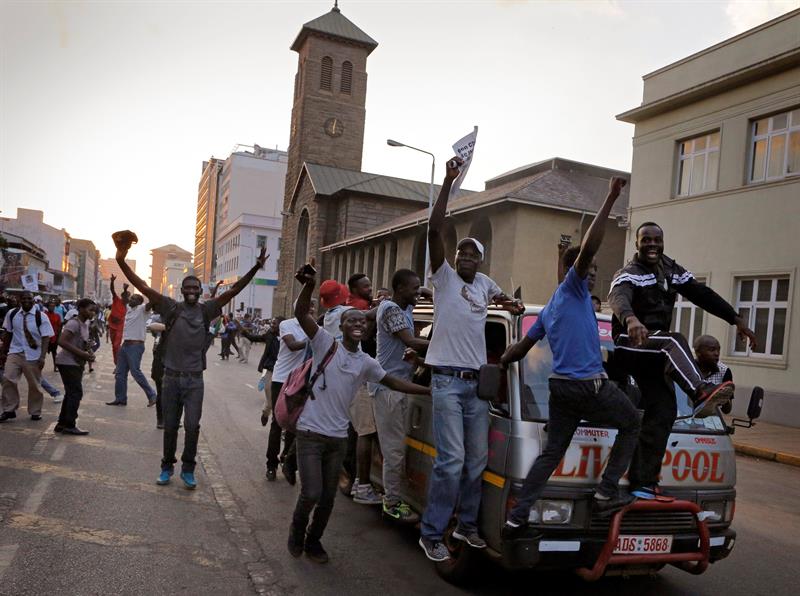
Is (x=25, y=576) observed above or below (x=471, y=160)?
below

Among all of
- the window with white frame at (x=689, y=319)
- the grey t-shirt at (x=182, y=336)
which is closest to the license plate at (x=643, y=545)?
the grey t-shirt at (x=182, y=336)

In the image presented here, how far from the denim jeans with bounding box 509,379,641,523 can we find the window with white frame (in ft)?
48.1

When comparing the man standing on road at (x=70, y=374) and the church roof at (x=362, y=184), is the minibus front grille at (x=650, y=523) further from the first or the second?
the church roof at (x=362, y=184)

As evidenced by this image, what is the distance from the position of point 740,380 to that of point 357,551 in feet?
46.1

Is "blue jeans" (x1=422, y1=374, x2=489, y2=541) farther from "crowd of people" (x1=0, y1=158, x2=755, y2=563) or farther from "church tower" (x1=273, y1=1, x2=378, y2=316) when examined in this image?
"church tower" (x1=273, y1=1, x2=378, y2=316)

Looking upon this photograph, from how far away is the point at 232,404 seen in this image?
12.8m

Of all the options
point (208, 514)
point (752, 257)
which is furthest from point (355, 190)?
point (208, 514)

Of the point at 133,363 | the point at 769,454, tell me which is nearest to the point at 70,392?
the point at 133,363

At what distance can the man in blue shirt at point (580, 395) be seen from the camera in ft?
12.4

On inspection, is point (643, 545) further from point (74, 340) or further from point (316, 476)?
point (74, 340)

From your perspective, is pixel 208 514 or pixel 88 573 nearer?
pixel 88 573

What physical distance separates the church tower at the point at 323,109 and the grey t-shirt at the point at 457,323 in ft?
160

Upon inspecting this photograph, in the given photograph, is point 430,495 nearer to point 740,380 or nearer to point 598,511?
point 598,511

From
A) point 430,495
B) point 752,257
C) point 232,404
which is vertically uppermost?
point 752,257
